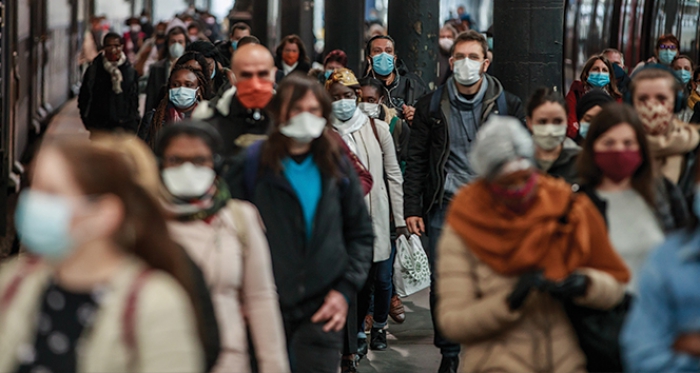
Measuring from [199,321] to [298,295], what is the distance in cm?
178

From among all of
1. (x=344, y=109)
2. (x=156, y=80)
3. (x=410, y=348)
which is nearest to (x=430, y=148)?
(x=344, y=109)

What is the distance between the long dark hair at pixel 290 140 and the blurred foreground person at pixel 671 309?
6.47 feet

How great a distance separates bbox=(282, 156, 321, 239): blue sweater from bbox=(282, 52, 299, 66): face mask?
8.79m

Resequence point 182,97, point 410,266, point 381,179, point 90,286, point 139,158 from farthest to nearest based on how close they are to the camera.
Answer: point 410,266, point 182,97, point 381,179, point 139,158, point 90,286

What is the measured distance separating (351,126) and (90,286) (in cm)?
464

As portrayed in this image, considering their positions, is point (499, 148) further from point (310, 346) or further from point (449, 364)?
point (449, 364)

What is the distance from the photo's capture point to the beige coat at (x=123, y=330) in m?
3.20

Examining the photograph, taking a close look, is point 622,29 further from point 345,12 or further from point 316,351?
point 316,351

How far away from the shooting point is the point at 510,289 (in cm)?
421

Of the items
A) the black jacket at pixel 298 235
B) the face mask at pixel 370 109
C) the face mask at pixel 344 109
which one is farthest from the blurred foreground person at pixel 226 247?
the face mask at pixel 370 109

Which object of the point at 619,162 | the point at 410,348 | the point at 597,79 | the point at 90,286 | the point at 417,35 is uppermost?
the point at 417,35

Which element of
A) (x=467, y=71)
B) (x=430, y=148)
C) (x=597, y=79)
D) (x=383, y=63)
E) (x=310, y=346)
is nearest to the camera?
(x=310, y=346)

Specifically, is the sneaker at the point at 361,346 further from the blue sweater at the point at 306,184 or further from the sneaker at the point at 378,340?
the blue sweater at the point at 306,184

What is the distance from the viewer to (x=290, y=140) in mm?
5250
